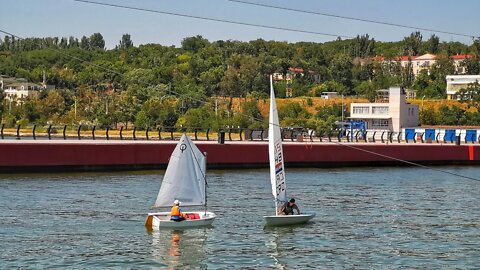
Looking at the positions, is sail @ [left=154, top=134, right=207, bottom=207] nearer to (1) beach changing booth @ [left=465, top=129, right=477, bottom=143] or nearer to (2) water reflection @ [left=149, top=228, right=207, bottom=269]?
(2) water reflection @ [left=149, top=228, right=207, bottom=269]

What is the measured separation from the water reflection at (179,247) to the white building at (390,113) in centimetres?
9481

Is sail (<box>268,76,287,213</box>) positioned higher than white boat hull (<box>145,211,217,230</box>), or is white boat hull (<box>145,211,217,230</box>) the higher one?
sail (<box>268,76,287,213</box>)

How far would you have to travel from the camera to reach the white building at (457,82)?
183 meters

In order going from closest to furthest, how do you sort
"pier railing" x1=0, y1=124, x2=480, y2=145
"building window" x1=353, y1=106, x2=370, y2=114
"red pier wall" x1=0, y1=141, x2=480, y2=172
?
1. "red pier wall" x1=0, y1=141, x2=480, y2=172
2. "pier railing" x1=0, y1=124, x2=480, y2=145
3. "building window" x1=353, y1=106, x2=370, y2=114

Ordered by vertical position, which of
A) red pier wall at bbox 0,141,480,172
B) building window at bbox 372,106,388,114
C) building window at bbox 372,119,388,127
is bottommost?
red pier wall at bbox 0,141,480,172

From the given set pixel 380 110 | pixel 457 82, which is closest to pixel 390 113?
pixel 380 110

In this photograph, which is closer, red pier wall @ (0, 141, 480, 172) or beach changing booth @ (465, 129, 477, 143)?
red pier wall @ (0, 141, 480, 172)

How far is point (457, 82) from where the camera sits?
185 metres

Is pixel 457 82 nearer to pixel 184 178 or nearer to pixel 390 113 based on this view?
pixel 390 113

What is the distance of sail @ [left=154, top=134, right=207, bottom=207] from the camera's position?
3978cm

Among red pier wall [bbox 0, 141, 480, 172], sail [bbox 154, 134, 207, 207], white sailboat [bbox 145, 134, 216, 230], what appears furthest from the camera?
red pier wall [bbox 0, 141, 480, 172]

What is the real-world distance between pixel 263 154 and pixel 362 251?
4309 cm

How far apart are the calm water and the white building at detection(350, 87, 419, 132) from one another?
68033 millimetres

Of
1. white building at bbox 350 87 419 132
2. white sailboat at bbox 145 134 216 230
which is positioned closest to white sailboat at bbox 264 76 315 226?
white sailboat at bbox 145 134 216 230
